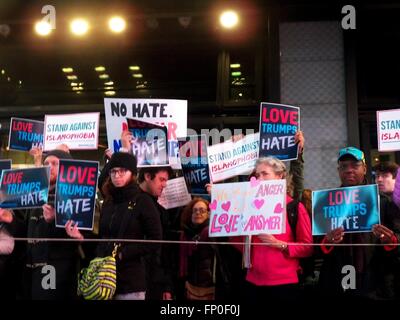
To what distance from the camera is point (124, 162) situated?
4.98 meters

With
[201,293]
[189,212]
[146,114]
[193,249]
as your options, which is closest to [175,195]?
[189,212]

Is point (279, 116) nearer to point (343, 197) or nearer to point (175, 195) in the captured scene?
point (343, 197)

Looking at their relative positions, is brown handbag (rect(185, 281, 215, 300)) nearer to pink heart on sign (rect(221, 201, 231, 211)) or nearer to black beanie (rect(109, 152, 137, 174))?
Answer: pink heart on sign (rect(221, 201, 231, 211))

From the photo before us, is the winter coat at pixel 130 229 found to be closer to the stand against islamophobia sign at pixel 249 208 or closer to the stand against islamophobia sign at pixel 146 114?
the stand against islamophobia sign at pixel 249 208

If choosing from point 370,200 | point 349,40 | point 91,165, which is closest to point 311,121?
point 349,40

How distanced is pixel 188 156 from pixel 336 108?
227cm

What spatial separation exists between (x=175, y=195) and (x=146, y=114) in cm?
82

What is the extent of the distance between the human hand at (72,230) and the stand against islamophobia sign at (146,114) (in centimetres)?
100

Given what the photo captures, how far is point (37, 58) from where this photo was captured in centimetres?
792

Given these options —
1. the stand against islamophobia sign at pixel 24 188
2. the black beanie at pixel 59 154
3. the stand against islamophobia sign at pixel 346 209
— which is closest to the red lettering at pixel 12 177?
the stand against islamophobia sign at pixel 24 188

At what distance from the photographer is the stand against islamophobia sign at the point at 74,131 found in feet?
19.7

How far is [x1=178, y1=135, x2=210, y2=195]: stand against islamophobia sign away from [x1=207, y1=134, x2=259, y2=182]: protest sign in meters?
0.15

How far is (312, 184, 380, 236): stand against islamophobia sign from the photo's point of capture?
449 cm
